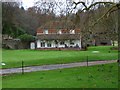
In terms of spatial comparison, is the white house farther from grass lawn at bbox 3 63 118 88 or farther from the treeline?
grass lawn at bbox 3 63 118 88

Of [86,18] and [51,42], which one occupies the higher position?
[86,18]

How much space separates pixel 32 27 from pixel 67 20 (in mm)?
72537

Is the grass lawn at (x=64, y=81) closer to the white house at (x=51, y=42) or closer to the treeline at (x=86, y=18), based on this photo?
the treeline at (x=86, y=18)

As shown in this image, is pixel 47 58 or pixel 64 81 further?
pixel 47 58

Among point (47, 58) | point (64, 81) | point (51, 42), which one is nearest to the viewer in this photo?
point (64, 81)

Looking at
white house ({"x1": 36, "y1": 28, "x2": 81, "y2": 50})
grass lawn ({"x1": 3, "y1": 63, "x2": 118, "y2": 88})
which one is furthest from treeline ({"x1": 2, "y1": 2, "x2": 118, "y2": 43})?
white house ({"x1": 36, "y1": 28, "x2": 81, "y2": 50})

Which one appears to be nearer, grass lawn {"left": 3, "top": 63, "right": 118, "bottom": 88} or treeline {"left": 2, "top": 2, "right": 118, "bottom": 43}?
grass lawn {"left": 3, "top": 63, "right": 118, "bottom": 88}

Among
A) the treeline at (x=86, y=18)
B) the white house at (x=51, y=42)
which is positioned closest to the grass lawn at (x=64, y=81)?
the treeline at (x=86, y=18)

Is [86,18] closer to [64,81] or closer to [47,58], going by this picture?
[64,81]

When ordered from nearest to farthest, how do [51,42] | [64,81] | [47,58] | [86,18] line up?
[64,81]
[86,18]
[47,58]
[51,42]

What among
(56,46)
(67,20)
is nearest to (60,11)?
(67,20)

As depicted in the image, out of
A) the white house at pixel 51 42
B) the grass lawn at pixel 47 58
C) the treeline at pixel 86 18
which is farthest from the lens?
the white house at pixel 51 42

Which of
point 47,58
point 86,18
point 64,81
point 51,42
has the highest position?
point 86,18

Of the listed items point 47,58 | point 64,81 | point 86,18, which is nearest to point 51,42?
point 47,58
